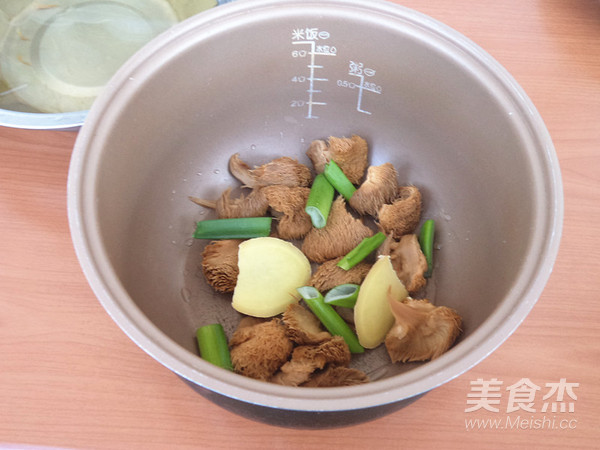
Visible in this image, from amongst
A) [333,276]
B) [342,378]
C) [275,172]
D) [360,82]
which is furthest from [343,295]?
[360,82]

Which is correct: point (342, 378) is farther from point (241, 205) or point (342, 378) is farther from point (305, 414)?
point (241, 205)

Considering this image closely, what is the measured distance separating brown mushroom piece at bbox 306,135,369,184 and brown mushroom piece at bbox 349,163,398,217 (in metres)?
0.04

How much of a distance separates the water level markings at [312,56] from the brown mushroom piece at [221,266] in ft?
0.94

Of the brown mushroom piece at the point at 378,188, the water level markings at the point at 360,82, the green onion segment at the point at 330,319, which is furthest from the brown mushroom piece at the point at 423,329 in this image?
the water level markings at the point at 360,82

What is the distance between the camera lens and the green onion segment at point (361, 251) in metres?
0.77

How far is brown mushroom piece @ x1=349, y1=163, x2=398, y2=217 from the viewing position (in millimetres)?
840

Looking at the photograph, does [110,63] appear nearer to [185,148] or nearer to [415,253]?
[185,148]

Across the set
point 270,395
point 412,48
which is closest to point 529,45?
point 412,48

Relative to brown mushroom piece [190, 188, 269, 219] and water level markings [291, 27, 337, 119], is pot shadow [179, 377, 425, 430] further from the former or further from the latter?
water level markings [291, 27, 337, 119]

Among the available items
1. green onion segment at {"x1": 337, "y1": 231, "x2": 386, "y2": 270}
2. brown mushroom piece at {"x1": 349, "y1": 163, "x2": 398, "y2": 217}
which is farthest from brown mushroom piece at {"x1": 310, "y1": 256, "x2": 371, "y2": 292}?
brown mushroom piece at {"x1": 349, "y1": 163, "x2": 398, "y2": 217}

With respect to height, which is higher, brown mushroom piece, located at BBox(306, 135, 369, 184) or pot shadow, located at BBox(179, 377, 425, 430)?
brown mushroom piece, located at BBox(306, 135, 369, 184)

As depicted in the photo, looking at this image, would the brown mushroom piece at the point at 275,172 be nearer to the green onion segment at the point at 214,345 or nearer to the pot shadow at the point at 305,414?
the green onion segment at the point at 214,345

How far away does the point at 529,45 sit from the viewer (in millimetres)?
975

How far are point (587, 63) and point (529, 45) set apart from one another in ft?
0.36
